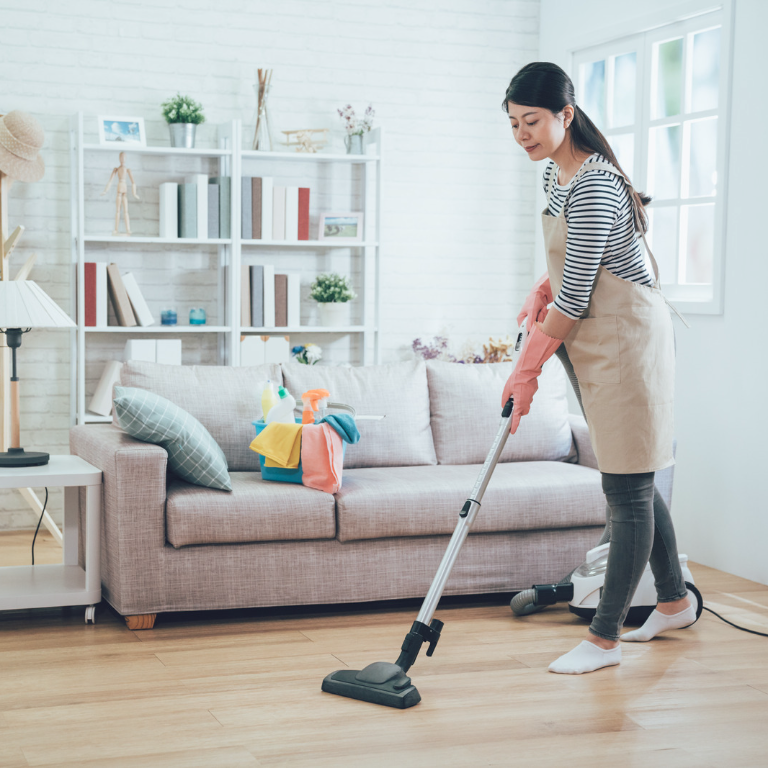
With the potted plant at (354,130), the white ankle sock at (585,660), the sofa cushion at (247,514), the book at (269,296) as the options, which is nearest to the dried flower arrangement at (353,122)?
the potted plant at (354,130)

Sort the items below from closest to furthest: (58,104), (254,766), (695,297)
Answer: (254,766) → (695,297) → (58,104)

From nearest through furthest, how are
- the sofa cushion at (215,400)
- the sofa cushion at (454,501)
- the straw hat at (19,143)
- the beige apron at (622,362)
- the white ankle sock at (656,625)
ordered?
the beige apron at (622,362) → the white ankle sock at (656,625) → the sofa cushion at (454,501) → the sofa cushion at (215,400) → the straw hat at (19,143)

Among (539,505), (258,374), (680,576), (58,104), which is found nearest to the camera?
(680,576)

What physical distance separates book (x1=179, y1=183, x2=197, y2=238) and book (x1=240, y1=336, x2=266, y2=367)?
1.74 feet

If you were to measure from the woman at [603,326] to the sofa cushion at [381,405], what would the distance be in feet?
3.35

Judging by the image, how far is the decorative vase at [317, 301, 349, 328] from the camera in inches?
191

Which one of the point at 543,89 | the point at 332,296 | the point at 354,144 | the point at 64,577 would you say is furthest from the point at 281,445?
the point at 354,144

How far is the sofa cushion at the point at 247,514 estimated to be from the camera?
291 cm

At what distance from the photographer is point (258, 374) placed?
11.6 feet

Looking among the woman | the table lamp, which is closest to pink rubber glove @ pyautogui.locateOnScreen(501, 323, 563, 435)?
the woman

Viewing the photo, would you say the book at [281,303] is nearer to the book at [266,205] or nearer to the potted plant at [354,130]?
the book at [266,205]

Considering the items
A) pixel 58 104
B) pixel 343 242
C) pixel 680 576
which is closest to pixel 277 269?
pixel 343 242

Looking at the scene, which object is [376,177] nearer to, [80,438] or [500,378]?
[500,378]

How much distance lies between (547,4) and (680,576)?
134 inches
